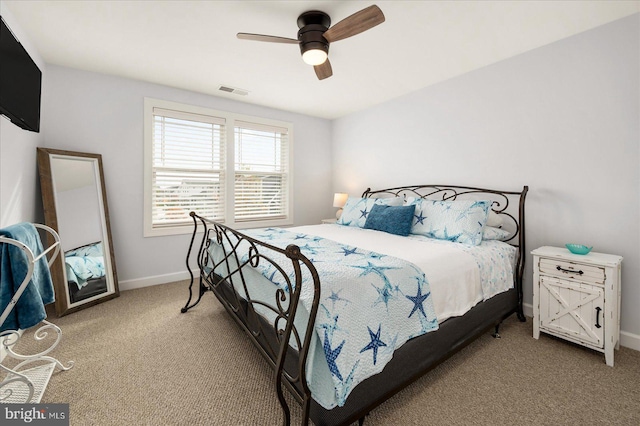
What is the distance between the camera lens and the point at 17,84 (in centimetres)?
160

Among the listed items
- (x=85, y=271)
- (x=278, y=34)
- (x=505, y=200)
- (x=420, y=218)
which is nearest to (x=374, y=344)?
(x=420, y=218)

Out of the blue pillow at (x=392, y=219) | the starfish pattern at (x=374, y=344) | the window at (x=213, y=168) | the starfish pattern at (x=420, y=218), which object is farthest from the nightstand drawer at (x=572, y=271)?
the window at (x=213, y=168)

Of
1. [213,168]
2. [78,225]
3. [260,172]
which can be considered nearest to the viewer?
[78,225]

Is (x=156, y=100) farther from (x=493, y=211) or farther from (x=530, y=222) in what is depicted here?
(x=530, y=222)

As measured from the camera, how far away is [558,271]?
2.06 m

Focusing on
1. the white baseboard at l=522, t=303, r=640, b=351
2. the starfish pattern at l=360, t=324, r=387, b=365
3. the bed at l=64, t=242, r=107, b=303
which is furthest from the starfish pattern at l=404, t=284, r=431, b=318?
the bed at l=64, t=242, r=107, b=303

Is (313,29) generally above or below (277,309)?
above

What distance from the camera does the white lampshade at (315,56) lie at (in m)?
2.08

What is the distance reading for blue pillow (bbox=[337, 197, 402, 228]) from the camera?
122 inches

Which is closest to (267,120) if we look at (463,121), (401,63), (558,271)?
(401,63)

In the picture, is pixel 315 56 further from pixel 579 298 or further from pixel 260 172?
pixel 579 298

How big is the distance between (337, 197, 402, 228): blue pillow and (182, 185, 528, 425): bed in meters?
0.18

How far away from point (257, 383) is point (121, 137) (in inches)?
122

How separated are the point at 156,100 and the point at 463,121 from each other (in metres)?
3.62
